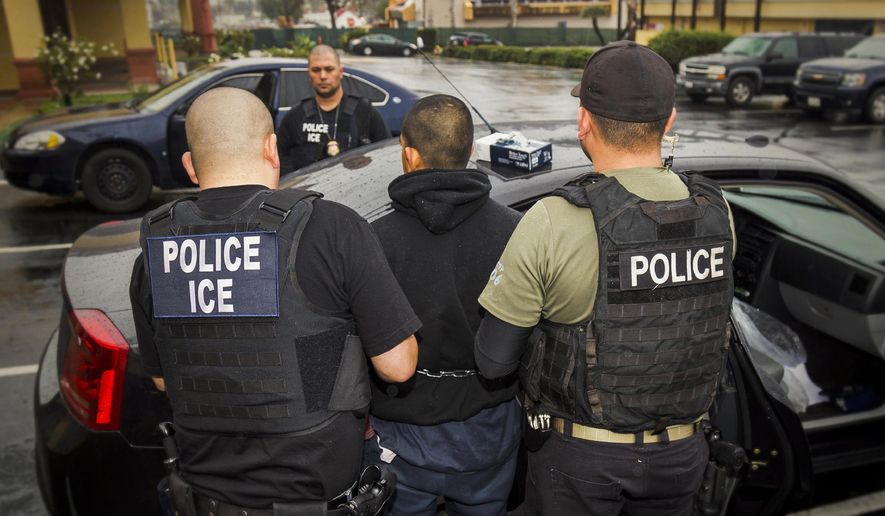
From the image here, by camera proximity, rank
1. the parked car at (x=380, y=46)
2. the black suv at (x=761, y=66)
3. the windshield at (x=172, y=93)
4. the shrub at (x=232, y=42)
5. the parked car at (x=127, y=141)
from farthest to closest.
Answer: the parked car at (x=380, y=46) < the shrub at (x=232, y=42) < the black suv at (x=761, y=66) < the windshield at (x=172, y=93) < the parked car at (x=127, y=141)

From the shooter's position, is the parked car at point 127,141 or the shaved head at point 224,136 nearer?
the shaved head at point 224,136

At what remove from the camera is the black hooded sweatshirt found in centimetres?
216

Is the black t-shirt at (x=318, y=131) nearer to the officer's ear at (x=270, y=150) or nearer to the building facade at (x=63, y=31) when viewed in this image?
the officer's ear at (x=270, y=150)

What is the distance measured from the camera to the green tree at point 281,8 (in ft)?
243

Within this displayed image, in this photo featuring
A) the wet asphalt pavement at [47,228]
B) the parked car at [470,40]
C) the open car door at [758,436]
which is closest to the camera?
the open car door at [758,436]

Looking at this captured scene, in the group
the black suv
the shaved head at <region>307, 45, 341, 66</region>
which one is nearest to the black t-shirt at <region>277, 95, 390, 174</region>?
the shaved head at <region>307, 45, 341, 66</region>

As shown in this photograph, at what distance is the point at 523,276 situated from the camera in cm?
196

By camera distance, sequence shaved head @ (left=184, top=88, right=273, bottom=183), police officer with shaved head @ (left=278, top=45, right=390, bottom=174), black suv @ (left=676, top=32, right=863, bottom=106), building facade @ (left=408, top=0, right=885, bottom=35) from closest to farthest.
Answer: shaved head @ (left=184, top=88, right=273, bottom=183)
police officer with shaved head @ (left=278, top=45, right=390, bottom=174)
black suv @ (left=676, top=32, right=863, bottom=106)
building facade @ (left=408, top=0, right=885, bottom=35)

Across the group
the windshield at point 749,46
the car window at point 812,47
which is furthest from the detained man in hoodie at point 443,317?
the car window at point 812,47

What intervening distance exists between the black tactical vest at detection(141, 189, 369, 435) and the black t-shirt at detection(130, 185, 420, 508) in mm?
34

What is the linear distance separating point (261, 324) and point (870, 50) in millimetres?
18221

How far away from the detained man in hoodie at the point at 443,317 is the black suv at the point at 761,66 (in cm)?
1774

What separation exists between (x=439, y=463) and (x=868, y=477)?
1.98 metres

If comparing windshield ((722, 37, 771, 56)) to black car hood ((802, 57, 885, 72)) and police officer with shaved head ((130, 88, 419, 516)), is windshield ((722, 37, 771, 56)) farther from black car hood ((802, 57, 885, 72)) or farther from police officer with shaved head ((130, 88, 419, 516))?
police officer with shaved head ((130, 88, 419, 516))
